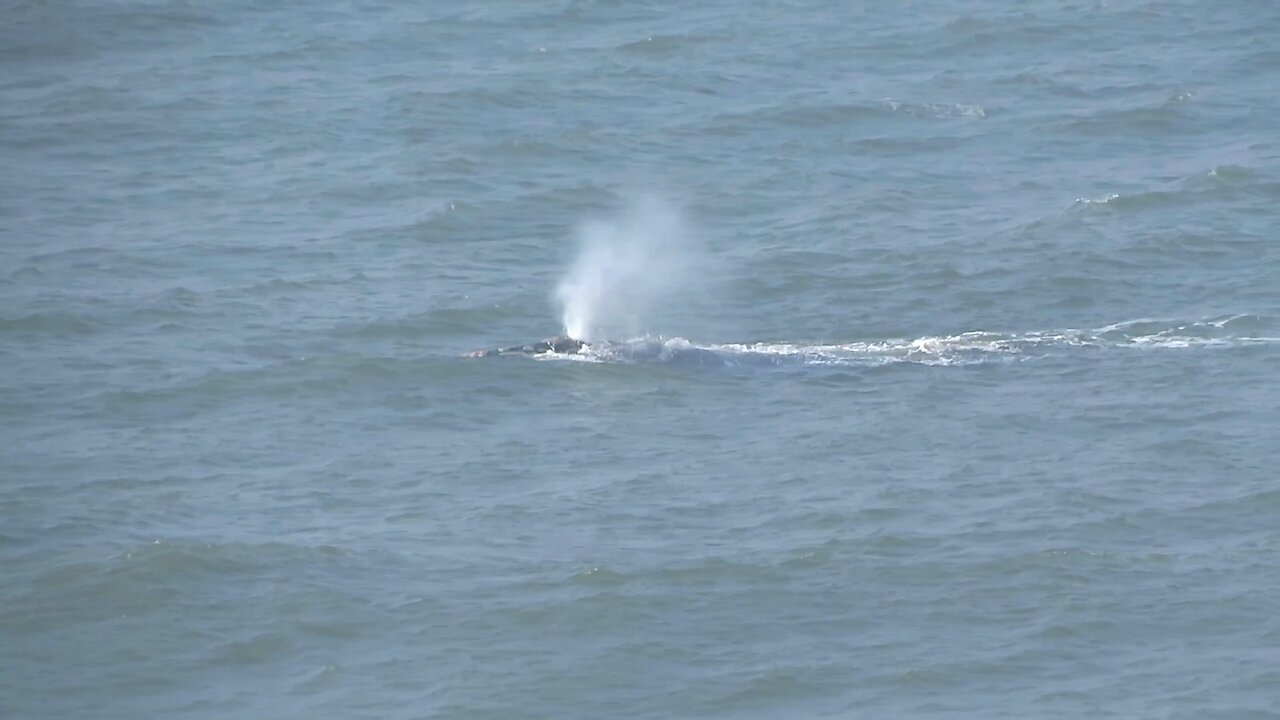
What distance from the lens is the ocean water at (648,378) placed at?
2725 cm

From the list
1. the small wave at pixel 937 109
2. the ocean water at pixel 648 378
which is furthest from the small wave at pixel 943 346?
the small wave at pixel 937 109

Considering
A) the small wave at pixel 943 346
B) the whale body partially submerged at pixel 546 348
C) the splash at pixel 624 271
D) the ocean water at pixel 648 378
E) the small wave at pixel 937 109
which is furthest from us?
the small wave at pixel 937 109

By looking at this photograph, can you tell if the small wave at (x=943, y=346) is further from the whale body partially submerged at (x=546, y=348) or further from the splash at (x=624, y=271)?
the splash at (x=624, y=271)

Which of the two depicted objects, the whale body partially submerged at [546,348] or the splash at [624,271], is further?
the splash at [624,271]

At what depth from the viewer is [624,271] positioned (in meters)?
45.2

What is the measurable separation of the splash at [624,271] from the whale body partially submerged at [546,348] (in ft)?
1.95

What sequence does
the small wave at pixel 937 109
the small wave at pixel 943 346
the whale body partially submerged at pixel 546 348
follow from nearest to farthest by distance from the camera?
the small wave at pixel 943 346
the whale body partially submerged at pixel 546 348
the small wave at pixel 937 109

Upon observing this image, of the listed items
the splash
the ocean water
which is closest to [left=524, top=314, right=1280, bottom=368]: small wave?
the ocean water

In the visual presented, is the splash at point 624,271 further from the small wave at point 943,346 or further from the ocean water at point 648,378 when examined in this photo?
the small wave at point 943,346

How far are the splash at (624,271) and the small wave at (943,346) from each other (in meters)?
1.68

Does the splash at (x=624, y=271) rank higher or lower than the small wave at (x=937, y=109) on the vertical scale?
lower

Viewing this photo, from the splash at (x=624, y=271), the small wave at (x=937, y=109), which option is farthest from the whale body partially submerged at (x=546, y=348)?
the small wave at (x=937, y=109)

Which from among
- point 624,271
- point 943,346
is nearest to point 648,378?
point 943,346

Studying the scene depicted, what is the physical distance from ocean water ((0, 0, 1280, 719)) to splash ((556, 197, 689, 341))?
0.15 meters
